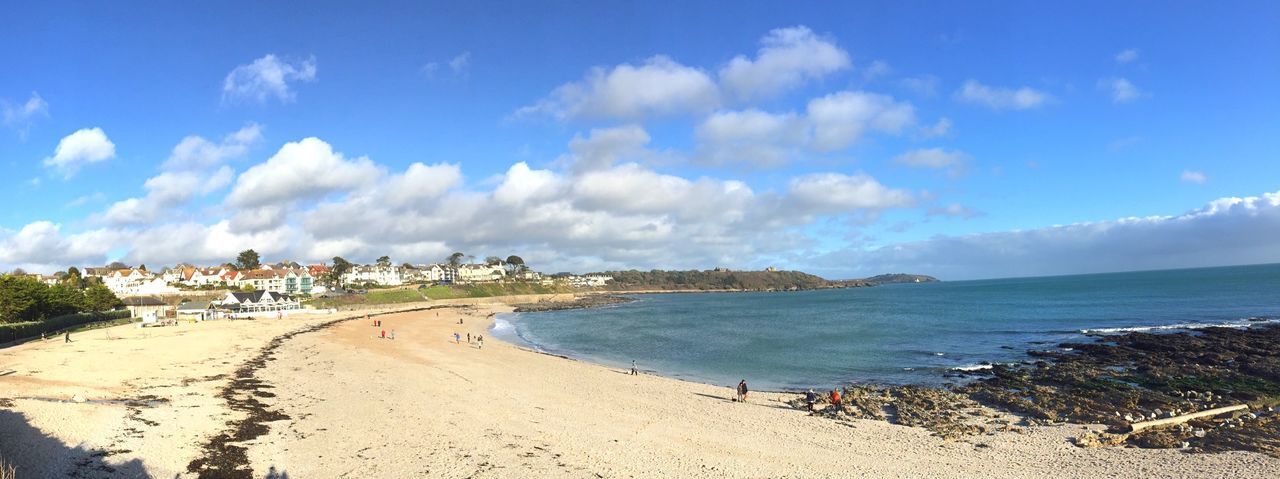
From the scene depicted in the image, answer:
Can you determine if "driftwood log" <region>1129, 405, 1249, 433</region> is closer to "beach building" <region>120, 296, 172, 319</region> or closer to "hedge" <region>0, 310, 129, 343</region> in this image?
"hedge" <region>0, 310, 129, 343</region>

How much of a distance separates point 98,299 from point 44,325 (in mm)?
23907

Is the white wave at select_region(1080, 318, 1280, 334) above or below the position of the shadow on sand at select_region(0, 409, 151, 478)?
below

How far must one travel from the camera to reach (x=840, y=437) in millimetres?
18828

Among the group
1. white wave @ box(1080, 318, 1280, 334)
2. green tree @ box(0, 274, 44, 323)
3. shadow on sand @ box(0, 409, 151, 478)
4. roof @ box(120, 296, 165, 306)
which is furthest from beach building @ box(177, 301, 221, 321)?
white wave @ box(1080, 318, 1280, 334)

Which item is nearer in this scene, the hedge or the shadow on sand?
the shadow on sand

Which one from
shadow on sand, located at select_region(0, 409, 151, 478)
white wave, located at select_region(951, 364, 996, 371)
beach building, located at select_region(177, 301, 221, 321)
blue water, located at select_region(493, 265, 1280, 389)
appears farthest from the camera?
beach building, located at select_region(177, 301, 221, 321)

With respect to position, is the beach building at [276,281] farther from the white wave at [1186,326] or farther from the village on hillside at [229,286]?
the white wave at [1186,326]

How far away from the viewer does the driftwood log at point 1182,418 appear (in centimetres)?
1828

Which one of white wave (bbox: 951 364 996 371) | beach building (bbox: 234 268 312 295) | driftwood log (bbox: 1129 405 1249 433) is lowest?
white wave (bbox: 951 364 996 371)

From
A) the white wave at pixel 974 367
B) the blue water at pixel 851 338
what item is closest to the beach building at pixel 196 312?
the blue water at pixel 851 338

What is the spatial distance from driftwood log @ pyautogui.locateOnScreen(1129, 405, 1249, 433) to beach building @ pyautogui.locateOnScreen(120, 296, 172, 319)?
240 feet

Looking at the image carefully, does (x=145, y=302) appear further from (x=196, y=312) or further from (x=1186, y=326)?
(x=1186, y=326)

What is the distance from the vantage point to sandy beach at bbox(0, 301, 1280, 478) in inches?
559

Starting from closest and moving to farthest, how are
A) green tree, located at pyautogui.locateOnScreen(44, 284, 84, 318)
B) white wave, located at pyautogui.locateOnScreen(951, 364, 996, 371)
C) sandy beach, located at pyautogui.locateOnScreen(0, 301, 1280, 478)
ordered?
sandy beach, located at pyautogui.locateOnScreen(0, 301, 1280, 478)
white wave, located at pyautogui.locateOnScreen(951, 364, 996, 371)
green tree, located at pyautogui.locateOnScreen(44, 284, 84, 318)
